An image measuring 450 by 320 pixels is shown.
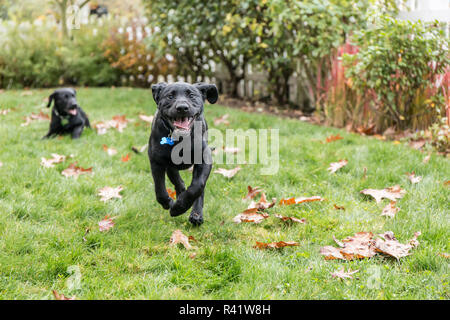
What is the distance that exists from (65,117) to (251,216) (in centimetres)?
362

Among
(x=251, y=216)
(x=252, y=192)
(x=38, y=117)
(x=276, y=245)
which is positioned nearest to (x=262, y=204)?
(x=251, y=216)

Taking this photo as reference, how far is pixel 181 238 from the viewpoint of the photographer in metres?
3.02

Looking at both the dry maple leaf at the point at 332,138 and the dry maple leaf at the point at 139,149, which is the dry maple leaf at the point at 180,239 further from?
the dry maple leaf at the point at 332,138

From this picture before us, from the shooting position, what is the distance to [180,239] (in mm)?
3008

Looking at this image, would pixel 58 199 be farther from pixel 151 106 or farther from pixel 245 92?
pixel 245 92

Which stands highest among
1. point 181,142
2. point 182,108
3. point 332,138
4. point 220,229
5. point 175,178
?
point 182,108

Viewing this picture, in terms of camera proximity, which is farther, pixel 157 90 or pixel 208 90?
pixel 208 90

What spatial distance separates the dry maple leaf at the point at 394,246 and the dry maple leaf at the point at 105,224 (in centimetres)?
187

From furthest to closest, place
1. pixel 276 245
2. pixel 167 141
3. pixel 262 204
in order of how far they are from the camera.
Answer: pixel 262 204, pixel 167 141, pixel 276 245

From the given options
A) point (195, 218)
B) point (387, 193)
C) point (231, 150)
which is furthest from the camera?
point (231, 150)

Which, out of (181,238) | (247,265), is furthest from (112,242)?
(247,265)

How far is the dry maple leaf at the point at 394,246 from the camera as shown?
2.69m

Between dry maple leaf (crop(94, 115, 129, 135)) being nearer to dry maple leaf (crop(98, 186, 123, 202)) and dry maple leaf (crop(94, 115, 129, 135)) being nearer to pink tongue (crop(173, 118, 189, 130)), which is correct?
dry maple leaf (crop(98, 186, 123, 202))

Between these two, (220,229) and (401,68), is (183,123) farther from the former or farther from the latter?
(401,68)
